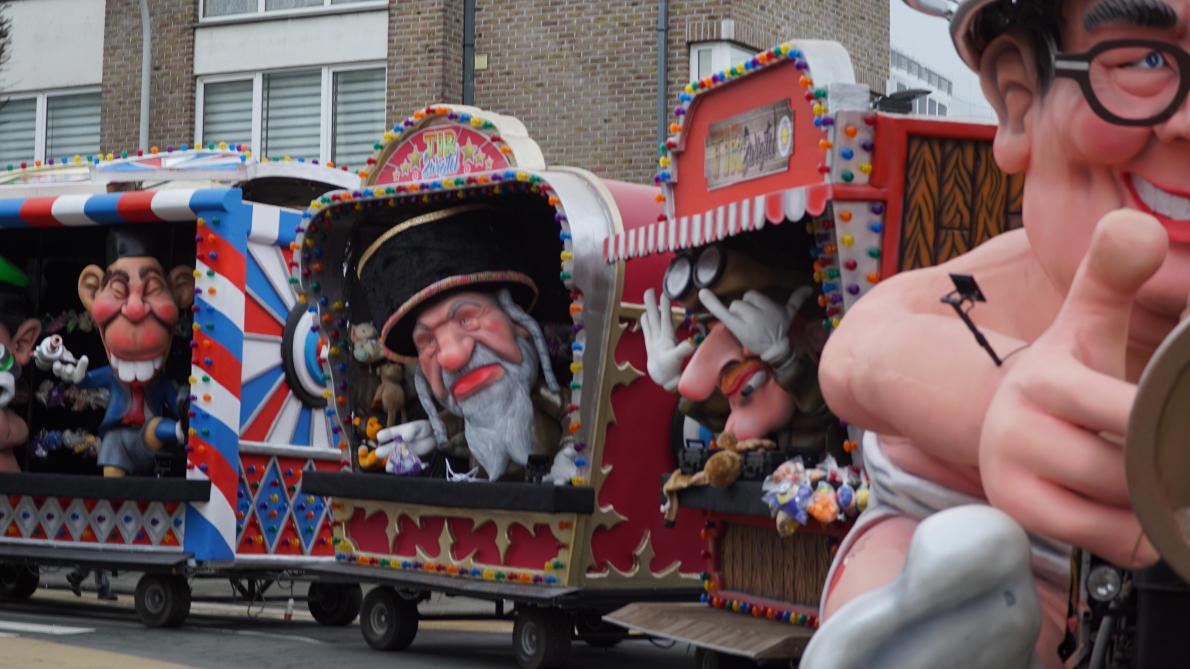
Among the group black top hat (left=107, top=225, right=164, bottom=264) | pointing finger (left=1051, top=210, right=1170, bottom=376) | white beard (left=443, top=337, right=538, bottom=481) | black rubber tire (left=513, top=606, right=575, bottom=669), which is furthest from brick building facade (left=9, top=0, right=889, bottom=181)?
pointing finger (left=1051, top=210, right=1170, bottom=376)

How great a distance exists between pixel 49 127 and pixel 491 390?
1190 centimetres

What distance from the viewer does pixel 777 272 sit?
805cm

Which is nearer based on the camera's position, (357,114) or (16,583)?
(16,583)

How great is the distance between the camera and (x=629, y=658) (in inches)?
419

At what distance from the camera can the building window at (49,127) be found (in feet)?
65.5

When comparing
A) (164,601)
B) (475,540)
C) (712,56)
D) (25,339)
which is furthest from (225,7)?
(475,540)

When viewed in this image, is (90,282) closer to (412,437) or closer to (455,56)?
(412,437)

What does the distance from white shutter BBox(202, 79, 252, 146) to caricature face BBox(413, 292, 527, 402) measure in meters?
9.28

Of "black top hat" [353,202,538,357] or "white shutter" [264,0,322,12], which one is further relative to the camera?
"white shutter" [264,0,322,12]

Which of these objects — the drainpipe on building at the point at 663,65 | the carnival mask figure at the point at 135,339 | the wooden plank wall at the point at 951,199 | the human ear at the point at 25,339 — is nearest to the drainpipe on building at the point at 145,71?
the drainpipe on building at the point at 663,65

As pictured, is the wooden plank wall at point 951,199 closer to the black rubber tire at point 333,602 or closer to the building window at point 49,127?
the black rubber tire at point 333,602

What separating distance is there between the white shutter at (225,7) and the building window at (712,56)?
5.10 metres

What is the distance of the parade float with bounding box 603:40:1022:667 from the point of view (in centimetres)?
696

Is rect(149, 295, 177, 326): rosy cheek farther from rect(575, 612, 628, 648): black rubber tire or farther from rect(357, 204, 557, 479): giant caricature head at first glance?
rect(575, 612, 628, 648): black rubber tire
